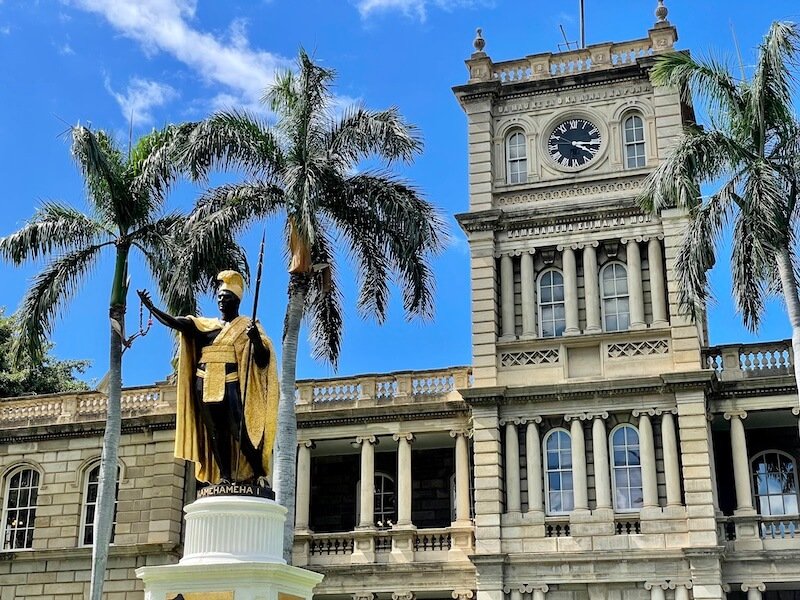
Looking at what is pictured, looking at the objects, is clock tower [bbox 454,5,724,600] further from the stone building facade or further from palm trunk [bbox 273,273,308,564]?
palm trunk [bbox 273,273,308,564]

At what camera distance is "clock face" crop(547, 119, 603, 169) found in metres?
A: 28.9

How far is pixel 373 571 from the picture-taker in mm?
28000

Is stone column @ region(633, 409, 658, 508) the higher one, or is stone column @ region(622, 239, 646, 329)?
Answer: stone column @ region(622, 239, 646, 329)

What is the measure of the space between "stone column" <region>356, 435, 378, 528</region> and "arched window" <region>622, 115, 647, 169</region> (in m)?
9.31

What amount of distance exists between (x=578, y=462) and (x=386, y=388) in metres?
5.81

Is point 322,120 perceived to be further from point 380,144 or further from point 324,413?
point 324,413

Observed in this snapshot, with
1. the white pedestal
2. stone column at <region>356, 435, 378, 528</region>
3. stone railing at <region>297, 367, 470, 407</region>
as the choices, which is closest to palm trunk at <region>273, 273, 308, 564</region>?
stone column at <region>356, 435, 378, 528</region>

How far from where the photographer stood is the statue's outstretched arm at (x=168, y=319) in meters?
10.8

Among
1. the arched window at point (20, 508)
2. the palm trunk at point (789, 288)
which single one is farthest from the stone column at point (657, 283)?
the arched window at point (20, 508)

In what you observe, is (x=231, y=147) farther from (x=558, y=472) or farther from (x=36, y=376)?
(x=36, y=376)

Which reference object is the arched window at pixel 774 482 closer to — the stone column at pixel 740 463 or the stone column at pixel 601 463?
the stone column at pixel 740 463

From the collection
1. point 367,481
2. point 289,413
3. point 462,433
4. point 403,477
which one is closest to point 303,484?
point 367,481

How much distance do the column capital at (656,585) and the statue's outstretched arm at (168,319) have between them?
17.0 meters

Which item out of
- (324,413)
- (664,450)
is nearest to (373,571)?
(324,413)
